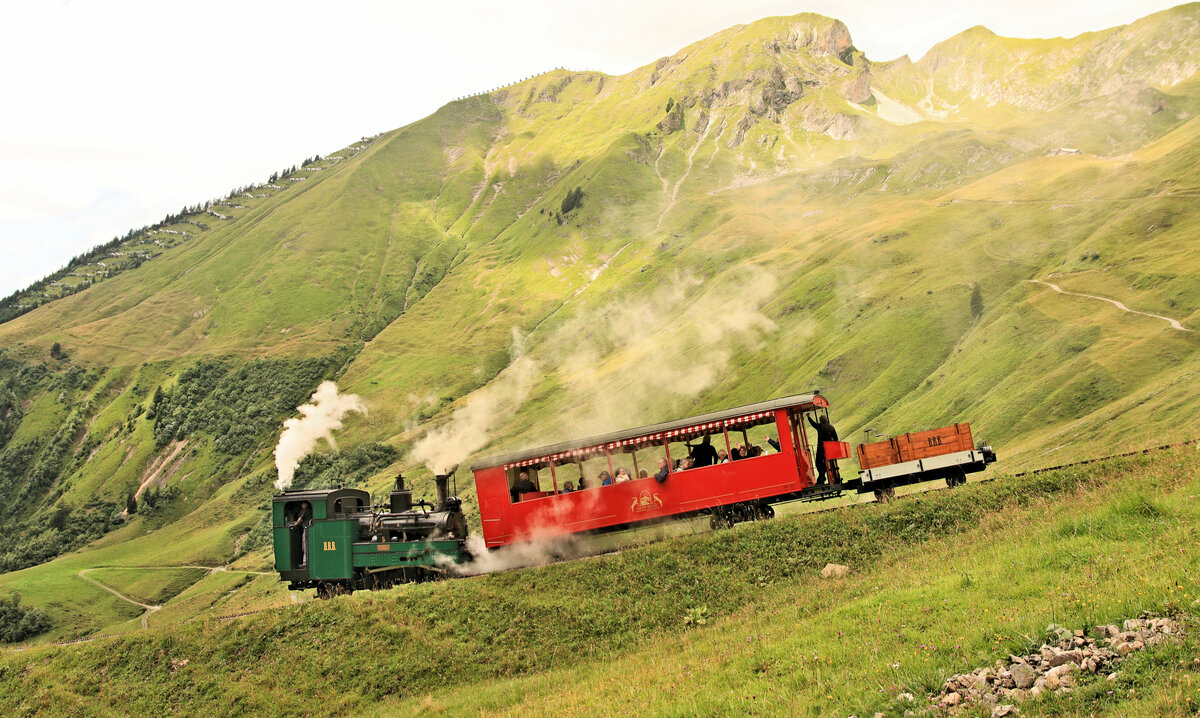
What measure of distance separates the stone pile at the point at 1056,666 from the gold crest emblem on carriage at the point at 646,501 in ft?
53.1

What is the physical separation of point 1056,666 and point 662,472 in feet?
55.3

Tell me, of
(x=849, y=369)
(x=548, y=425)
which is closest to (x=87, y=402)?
(x=548, y=425)

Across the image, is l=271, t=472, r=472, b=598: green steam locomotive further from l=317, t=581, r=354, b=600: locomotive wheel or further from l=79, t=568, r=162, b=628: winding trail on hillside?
l=79, t=568, r=162, b=628: winding trail on hillside

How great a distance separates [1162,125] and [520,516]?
212 metres

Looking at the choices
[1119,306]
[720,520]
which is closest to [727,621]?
[720,520]

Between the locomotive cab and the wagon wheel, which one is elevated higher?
the locomotive cab

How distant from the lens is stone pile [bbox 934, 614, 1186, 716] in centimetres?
960

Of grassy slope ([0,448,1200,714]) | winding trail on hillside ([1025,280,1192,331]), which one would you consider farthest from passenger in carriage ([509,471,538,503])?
winding trail on hillside ([1025,280,1192,331])

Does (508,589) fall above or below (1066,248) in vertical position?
below

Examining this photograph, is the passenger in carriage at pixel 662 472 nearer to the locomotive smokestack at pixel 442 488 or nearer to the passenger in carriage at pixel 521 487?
the passenger in carriage at pixel 521 487

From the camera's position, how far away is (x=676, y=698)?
44.4 ft

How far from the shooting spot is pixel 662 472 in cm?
2638

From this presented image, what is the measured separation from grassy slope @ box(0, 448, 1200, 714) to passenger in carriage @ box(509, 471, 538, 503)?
422 cm

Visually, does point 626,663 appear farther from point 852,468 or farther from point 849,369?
point 849,369
